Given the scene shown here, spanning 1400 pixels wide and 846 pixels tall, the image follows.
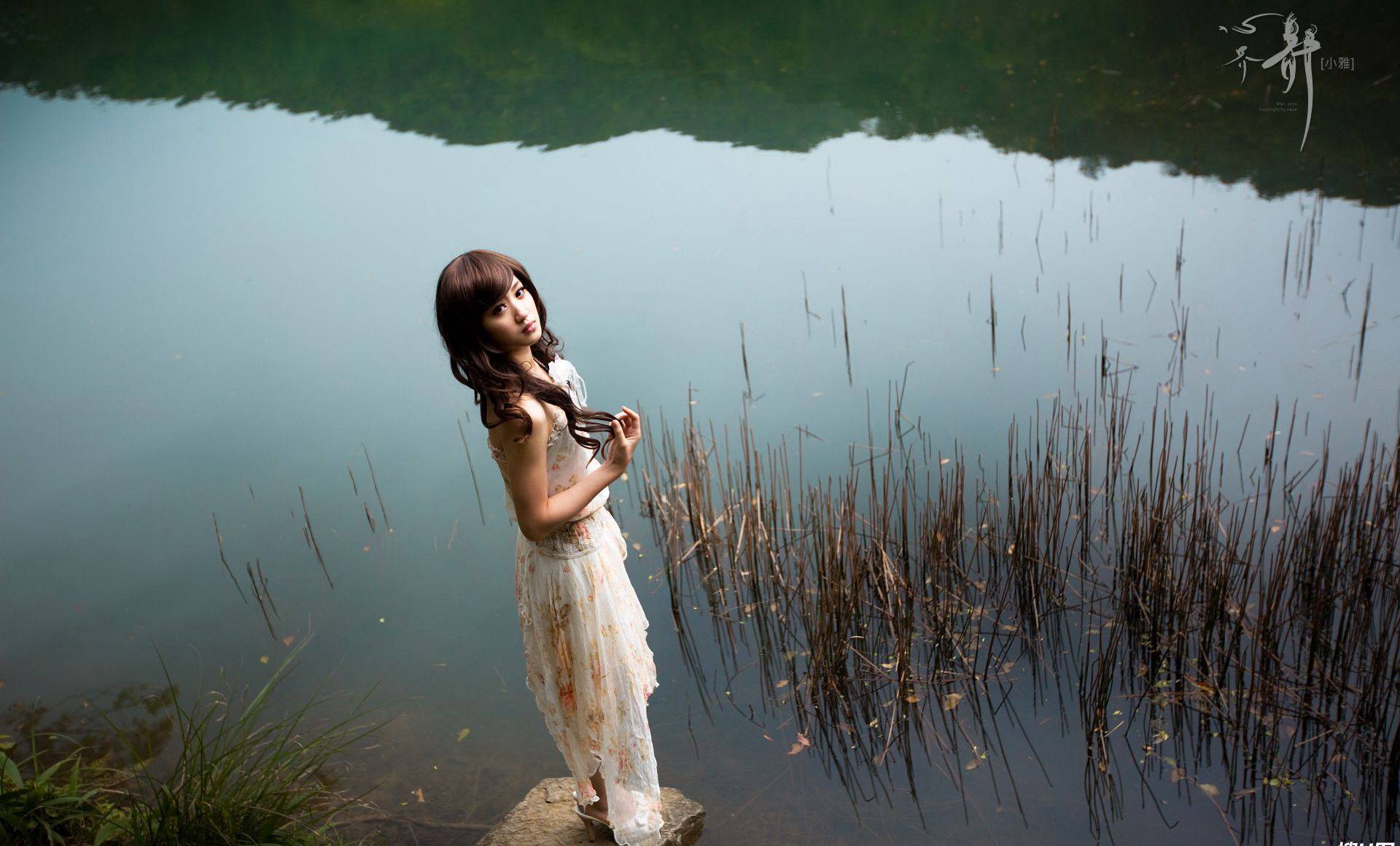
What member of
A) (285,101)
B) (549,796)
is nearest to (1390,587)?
(549,796)

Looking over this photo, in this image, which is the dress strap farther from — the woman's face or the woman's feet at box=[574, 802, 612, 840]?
the woman's feet at box=[574, 802, 612, 840]

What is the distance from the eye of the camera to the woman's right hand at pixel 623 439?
6.57 feet

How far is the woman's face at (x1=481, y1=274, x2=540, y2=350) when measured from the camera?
194 centimetres

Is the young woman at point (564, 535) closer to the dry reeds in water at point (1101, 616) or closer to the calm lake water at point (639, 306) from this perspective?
the calm lake water at point (639, 306)

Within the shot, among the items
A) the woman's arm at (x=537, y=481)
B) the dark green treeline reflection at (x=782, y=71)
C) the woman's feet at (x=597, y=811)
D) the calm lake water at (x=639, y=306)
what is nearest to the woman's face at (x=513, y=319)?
the woman's arm at (x=537, y=481)

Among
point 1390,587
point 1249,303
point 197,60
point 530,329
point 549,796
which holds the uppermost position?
point 197,60

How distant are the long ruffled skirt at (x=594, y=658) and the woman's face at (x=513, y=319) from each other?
0.40 metres

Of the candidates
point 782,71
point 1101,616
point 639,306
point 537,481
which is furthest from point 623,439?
point 782,71

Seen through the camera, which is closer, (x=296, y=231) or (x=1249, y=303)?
(x=1249, y=303)

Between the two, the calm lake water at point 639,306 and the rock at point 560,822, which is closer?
the rock at point 560,822

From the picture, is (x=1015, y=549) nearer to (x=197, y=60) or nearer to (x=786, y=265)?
(x=786, y=265)

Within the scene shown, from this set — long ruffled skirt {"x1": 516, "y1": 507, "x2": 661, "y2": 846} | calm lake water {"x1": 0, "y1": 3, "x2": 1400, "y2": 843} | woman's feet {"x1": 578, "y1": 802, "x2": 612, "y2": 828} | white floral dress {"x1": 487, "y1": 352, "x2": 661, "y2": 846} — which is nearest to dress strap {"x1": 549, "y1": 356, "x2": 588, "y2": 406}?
white floral dress {"x1": 487, "y1": 352, "x2": 661, "y2": 846}

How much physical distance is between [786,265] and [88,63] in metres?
8.16

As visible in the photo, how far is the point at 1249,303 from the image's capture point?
4.45 m
